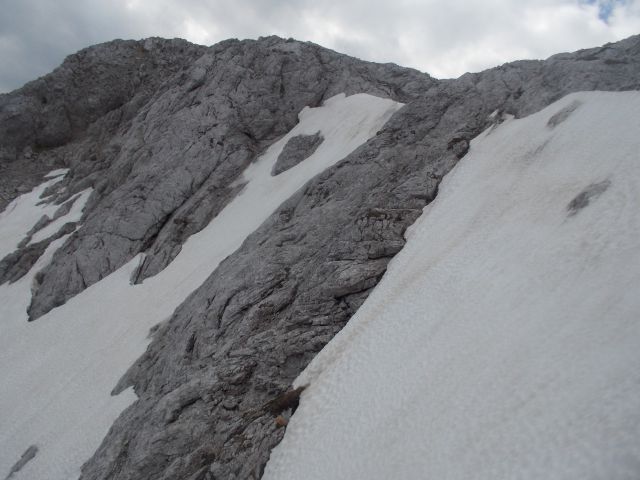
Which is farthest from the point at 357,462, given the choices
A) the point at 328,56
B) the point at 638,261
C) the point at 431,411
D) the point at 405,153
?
the point at 328,56

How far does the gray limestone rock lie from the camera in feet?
133

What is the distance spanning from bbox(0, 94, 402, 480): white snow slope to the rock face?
1.70 metres

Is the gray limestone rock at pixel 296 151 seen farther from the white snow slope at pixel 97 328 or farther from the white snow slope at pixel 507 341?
the white snow slope at pixel 507 341

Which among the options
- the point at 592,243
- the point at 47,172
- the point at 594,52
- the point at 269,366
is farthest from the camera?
the point at 47,172

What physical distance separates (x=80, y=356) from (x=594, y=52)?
39402 mm

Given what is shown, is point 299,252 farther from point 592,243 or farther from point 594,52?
point 594,52

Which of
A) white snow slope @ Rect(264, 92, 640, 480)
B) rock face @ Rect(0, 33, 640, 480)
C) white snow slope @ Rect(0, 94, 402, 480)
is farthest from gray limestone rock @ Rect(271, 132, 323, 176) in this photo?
white snow slope @ Rect(264, 92, 640, 480)

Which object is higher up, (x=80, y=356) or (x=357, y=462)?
(x=80, y=356)

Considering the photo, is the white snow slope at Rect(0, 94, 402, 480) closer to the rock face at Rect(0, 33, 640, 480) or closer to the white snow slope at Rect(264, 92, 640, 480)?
the rock face at Rect(0, 33, 640, 480)

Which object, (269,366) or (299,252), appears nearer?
(269,366)

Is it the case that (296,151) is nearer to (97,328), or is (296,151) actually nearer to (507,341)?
(97,328)

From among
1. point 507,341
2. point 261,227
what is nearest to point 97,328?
point 261,227

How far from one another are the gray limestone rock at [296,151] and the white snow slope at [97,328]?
1.05m

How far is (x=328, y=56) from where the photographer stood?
5588 centimetres
